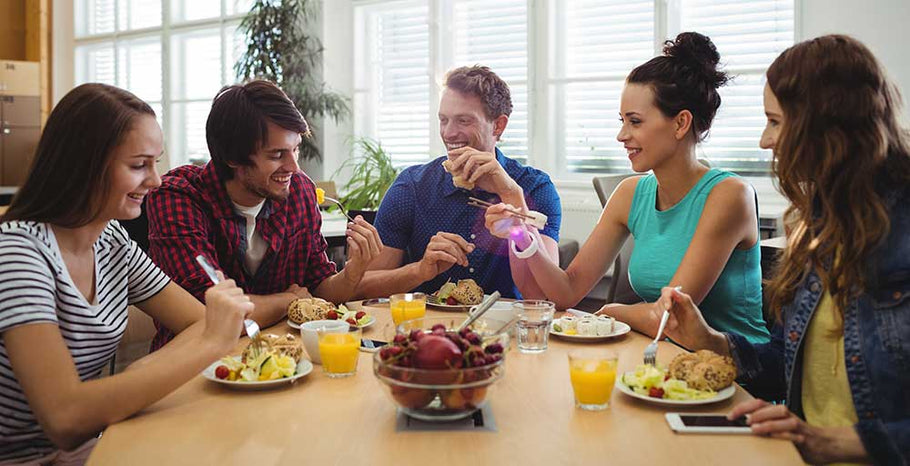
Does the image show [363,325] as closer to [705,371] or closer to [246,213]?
[246,213]

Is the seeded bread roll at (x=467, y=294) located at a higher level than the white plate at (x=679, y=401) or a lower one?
higher

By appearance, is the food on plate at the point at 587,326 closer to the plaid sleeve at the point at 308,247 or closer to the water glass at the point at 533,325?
the water glass at the point at 533,325

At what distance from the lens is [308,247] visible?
7.76ft

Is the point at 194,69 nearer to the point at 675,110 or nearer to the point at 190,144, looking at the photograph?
the point at 190,144

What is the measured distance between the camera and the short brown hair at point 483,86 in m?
2.67

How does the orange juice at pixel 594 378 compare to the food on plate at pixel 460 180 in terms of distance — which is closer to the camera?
the orange juice at pixel 594 378

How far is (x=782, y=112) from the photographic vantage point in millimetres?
1465

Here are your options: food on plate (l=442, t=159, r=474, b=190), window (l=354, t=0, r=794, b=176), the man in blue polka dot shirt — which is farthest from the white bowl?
window (l=354, t=0, r=794, b=176)

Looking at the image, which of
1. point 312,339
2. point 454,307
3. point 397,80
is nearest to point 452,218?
point 454,307

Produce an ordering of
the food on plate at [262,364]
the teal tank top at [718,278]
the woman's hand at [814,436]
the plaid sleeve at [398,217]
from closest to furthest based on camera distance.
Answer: the woman's hand at [814,436]
the food on plate at [262,364]
the teal tank top at [718,278]
the plaid sleeve at [398,217]

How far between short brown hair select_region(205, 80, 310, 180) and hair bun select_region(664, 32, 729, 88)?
1.07 metres

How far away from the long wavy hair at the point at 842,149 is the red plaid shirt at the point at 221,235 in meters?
1.37

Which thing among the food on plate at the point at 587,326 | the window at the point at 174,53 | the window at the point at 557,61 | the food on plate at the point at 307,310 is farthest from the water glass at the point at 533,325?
the window at the point at 174,53

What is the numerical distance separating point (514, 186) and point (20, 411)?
151 cm
